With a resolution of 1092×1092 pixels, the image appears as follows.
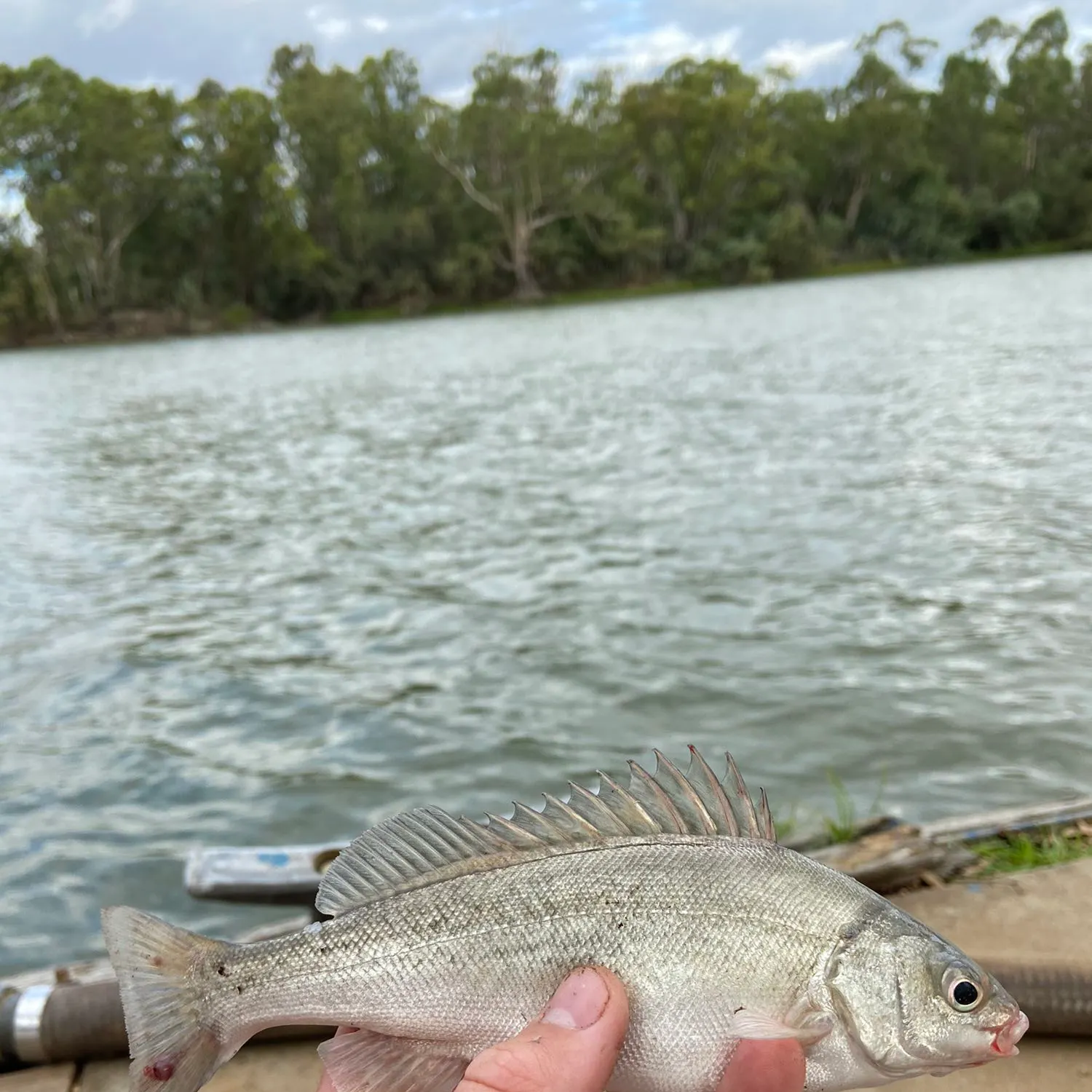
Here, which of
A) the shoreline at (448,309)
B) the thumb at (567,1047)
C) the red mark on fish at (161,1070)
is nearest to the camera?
the thumb at (567,1047)

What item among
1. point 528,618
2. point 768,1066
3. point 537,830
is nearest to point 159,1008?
point 537,830

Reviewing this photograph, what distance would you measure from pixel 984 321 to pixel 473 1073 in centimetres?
3766

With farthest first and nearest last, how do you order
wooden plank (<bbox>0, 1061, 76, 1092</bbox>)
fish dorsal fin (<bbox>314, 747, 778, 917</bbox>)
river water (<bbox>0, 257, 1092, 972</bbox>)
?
river water (<bbox>0, 257, 1092, 972</bbox>) → wooden plank (<bbox>0, 1061, 76, 1092</bbox>) → fish dorsal fin (<bbox>314, 747, 778, 917</bbox>)

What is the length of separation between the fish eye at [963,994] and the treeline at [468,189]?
Result: 82.4 metres

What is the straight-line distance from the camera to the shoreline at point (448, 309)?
7819 cm

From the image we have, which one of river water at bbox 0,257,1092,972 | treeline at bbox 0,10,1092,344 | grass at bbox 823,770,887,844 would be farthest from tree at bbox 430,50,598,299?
grass at bbox 823,770,887,844

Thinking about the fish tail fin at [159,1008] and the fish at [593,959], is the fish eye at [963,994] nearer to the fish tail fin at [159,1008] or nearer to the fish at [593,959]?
the fish at [593,959]

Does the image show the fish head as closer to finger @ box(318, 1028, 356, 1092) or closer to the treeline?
finger @ box(318, 1028, 356, 1092)

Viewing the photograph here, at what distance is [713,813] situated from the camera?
2438 mm

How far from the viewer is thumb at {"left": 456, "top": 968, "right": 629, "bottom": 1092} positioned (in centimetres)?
204

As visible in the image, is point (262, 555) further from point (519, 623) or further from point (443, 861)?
point (443, 861)

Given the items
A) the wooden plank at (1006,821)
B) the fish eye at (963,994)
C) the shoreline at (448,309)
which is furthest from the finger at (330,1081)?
the shoreline at (448,309)

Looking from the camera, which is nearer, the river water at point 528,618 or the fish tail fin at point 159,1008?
the fish tail fin at point 159,1008

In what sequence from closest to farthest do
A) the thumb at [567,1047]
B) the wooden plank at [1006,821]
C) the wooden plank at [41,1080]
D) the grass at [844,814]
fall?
1. the thumb at [567,1047]
2. the wooden plank at [41,1080]
3. the wooden plank at [1006,821]
4. the grass at [844,814]
